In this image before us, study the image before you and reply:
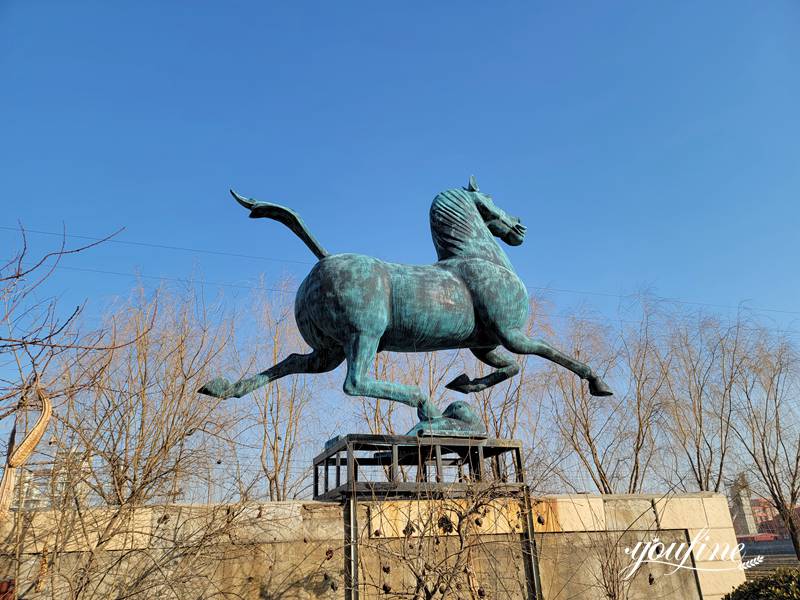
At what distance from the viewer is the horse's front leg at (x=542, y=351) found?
17.8 ft

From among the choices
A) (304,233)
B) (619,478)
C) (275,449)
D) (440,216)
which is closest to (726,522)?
(440,216)

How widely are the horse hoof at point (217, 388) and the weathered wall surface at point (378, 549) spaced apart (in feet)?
3.81

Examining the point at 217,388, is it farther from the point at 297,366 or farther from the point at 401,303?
the point at 401,303

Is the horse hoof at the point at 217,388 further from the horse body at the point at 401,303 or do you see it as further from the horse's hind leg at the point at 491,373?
the horse's hind leg at the point at 491,373

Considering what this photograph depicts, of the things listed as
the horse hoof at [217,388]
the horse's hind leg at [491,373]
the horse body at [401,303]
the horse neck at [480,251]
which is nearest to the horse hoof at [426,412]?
the horse body at [401,303]

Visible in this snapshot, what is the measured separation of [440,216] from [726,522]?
406 cm

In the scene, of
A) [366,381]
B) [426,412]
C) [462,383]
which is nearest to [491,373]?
[462,383]

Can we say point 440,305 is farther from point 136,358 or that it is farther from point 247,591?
point 136,358

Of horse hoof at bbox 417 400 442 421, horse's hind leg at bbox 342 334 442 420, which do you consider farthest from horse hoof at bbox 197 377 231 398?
horse hoof at bbox 417 400 442 421

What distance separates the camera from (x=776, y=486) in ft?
41.4

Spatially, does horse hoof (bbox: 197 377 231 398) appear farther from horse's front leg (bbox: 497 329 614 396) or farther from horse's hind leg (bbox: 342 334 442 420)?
horse's front leg (bbox: 497 329 614 396)

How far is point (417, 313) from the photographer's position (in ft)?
17.2

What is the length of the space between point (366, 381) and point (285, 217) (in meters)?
1.84

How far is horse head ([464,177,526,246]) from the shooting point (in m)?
6.34
